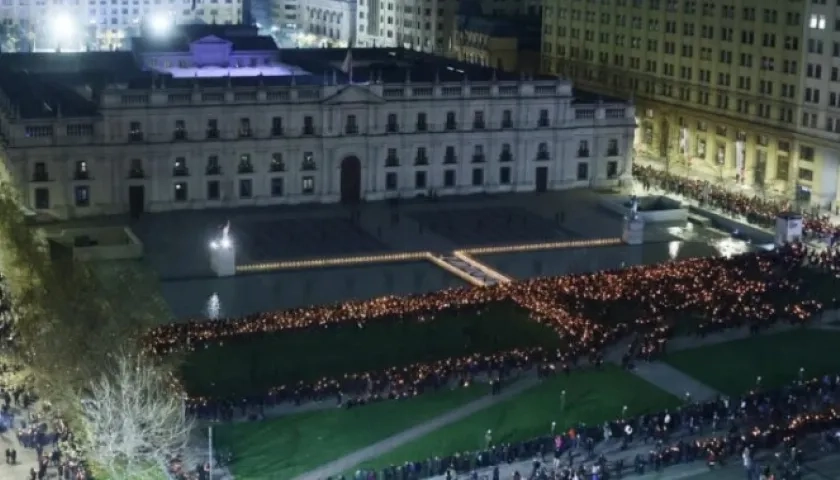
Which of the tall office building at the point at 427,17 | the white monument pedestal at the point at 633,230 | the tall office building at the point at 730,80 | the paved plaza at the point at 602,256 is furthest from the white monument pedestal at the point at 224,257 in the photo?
the tall office building at the point at 427,17

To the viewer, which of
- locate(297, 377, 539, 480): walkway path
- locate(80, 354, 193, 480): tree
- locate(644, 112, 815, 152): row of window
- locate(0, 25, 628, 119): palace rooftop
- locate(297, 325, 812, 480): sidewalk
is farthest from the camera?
locate(644, 112, 815, 152): row of window

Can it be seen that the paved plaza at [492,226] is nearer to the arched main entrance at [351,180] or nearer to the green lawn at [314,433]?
the arched main entrance at [351,180]

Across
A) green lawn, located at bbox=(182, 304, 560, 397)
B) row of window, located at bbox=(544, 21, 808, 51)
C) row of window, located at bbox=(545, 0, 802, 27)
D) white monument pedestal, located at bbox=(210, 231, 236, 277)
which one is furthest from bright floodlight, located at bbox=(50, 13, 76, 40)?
green lawn, located at bbox=(182, 304, 560, 397)

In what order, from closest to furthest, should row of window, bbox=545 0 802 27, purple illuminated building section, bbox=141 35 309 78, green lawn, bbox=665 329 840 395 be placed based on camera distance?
1. green lawn, bbox=665 329 840 395
2. row of window, bbox=545 0 802 27
3. purple illuminated building section, bbox=141 35 309 78

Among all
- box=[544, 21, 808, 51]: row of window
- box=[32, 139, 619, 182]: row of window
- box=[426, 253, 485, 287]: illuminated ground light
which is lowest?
box=[426, 253, 485, 287]: illuminated ground light

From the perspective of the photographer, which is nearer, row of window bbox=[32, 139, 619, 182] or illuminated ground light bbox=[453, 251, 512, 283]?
illuminated ground light bbox=[453, 251, 512, 283]

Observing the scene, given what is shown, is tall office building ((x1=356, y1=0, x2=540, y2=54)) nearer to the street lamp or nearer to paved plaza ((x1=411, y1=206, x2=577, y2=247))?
the street lamp

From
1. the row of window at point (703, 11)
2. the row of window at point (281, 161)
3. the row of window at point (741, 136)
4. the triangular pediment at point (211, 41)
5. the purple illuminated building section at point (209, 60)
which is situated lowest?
the row of window at point (281, 161)
